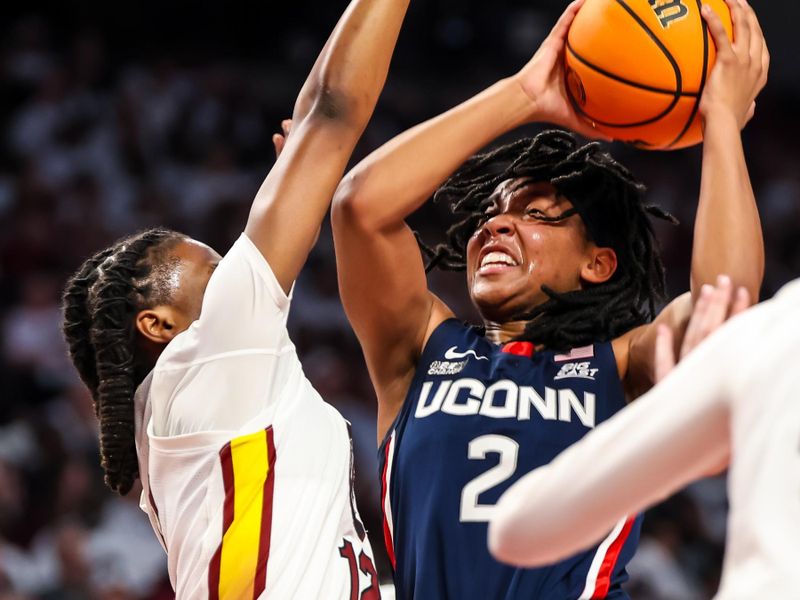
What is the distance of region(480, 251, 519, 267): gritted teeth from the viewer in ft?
11.0

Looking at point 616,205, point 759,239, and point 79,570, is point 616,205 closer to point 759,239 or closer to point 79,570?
point 759,239

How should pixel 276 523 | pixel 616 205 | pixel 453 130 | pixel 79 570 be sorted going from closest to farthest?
pixel 276 523, pixel 453 130, pixel 616 205, pixel 79 570

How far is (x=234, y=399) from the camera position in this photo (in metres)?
2.55

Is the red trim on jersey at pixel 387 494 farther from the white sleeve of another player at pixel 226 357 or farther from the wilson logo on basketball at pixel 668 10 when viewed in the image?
the wilson logo on basketball at pixel 668 10

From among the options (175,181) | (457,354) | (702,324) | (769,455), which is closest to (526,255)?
(457,354)

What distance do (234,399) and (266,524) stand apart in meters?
0.28

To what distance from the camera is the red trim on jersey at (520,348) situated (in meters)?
3.27

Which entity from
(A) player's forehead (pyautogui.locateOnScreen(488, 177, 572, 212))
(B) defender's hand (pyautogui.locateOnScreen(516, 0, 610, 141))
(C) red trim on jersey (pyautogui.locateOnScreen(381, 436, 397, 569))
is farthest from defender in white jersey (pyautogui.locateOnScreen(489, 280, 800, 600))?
(A) player's forehead (pyautogui.locateOnScreen(488, 177, 572, 212))

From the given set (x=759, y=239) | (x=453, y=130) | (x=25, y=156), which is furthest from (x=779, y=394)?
(x=25, y=156)

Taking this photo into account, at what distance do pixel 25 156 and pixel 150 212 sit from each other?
3.17 feet

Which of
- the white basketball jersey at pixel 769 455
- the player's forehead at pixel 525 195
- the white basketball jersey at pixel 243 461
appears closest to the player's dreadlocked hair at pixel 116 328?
the white basketball jersey at pixel 243 461

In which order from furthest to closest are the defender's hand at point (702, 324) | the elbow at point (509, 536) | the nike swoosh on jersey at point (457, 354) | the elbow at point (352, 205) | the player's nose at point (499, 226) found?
the player's nose at point (499, 226) → the nike swoosh on jersey at point (457, 354) → the elbow at point (352, 205) → the defender's hand at point (702, 324) → the elbow at point (509, 536)

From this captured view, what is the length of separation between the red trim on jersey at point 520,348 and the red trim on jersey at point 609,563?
54 centimetres

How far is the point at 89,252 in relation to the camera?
7.34 m
